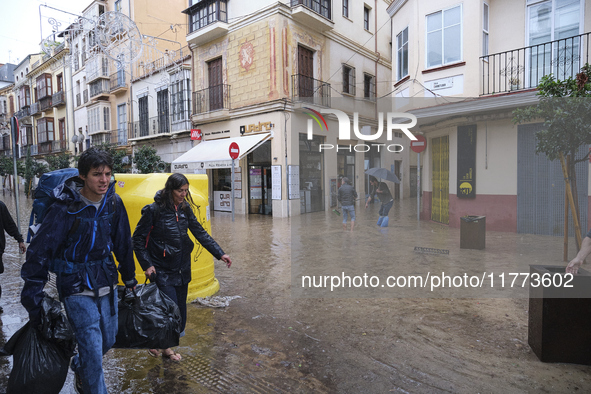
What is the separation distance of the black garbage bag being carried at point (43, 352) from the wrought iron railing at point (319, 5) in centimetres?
1597

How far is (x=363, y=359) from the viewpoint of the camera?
3.51 meters

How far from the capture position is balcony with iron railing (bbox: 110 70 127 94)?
2441 cm

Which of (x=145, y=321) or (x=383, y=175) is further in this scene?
(x=383, y=175)

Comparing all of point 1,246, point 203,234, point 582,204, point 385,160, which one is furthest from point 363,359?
point 385,160

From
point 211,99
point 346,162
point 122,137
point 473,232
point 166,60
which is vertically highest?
point 166,60

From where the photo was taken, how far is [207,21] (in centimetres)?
1798

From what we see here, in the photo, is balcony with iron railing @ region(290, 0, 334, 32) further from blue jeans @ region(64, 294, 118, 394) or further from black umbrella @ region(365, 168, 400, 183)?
blue jeans @ region(64, 294, 118, 394)

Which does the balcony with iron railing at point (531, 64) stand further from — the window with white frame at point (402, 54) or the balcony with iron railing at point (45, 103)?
the balcony with iron railing at point (45, 103)

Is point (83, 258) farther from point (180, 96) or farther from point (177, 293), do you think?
point (180, 96)

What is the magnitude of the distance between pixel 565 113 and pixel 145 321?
636cm

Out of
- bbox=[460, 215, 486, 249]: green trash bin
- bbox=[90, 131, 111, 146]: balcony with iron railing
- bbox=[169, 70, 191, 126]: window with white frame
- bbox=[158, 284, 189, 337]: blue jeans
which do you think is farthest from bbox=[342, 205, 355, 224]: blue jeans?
bbox=[90, 131, 111, 146]: balcony with iron railing

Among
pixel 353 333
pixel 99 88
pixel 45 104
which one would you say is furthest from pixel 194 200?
pixel 45 104

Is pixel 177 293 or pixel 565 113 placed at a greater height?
pixel 565 113

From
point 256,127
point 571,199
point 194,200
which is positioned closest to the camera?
point 194,200
